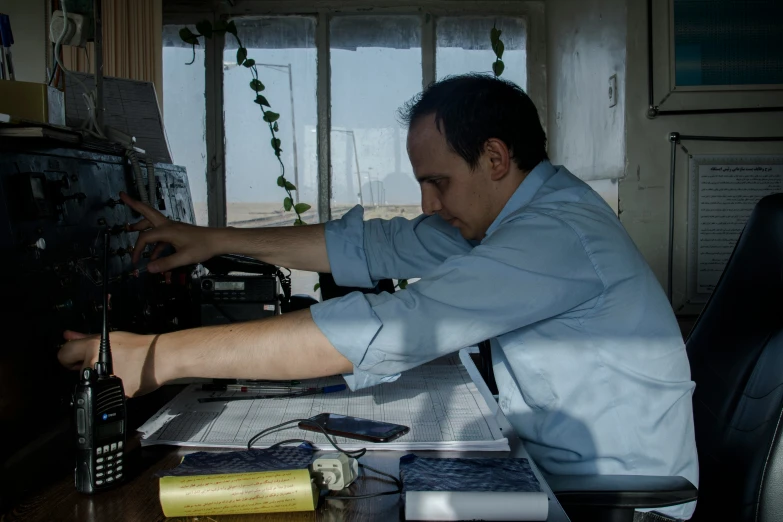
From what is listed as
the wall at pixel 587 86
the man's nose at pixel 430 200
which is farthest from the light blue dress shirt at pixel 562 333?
the wall at pixel 587 86

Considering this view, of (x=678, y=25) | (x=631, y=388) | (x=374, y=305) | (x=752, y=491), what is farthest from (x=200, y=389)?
(x=678, y=25)

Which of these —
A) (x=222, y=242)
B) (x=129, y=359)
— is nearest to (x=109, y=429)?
(x=129, y=359)

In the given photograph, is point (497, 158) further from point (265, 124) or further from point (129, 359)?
point (265, 124)

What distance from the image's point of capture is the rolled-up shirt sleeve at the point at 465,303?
919 millimetres

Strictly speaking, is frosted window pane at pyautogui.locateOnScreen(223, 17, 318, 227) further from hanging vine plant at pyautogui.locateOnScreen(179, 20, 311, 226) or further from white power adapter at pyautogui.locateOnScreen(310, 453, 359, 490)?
white power adapter at pyautogui.locateOnScreen(310, 453, 359, 490)

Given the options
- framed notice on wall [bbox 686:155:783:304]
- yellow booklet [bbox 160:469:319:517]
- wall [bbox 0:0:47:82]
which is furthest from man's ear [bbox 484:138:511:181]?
wall [bbox 0:0:47:82]

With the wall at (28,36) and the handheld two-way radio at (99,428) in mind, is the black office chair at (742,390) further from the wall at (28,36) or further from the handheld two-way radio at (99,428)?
the wall at (28,36)

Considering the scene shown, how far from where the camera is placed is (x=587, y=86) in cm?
263

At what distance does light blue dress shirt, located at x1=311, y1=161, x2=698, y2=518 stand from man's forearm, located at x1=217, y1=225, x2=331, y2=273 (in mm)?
485

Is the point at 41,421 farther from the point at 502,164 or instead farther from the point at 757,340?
the point at 757,340

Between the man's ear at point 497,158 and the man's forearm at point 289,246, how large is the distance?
1.61 ft

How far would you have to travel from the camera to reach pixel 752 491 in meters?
1.09

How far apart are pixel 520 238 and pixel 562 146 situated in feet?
7.02

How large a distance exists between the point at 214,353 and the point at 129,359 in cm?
12
